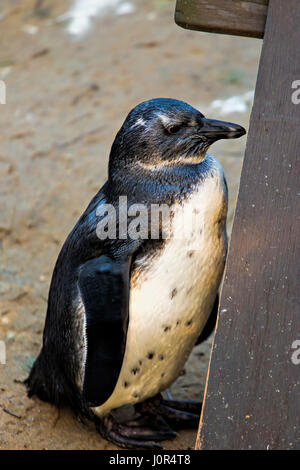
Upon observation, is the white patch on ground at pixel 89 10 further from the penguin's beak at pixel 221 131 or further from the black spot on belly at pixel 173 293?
the black spot on belly at pixel 173 293

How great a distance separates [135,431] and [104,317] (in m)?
0.60

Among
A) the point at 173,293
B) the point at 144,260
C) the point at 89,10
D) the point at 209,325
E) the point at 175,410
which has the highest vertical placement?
the point at 144,260

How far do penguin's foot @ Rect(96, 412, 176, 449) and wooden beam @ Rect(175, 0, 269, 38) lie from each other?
53.8 inches

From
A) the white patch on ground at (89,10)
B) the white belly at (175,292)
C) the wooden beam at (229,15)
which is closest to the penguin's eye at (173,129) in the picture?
the white belly at (175,292)

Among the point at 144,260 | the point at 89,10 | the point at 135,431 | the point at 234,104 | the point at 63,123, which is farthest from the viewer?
the point at 89,10

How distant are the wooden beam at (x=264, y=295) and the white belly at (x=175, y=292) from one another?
287mm

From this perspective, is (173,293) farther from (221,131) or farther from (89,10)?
(89,10)

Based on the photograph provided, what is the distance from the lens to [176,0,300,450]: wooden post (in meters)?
1.74

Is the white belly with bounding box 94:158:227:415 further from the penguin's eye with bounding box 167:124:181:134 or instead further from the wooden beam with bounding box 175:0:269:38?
the wooden beam with bounding box 175:0:269:38

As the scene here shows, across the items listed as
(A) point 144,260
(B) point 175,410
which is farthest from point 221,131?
(B) point 175,410

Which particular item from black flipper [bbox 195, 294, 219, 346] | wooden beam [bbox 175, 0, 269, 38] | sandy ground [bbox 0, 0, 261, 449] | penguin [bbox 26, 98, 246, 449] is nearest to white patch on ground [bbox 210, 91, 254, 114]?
sandy ground [bbox 0, 0, 261, 449]

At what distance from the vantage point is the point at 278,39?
6.53 feet

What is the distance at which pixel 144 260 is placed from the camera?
214 centimetres

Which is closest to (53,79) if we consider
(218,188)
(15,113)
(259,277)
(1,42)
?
(15,113)
